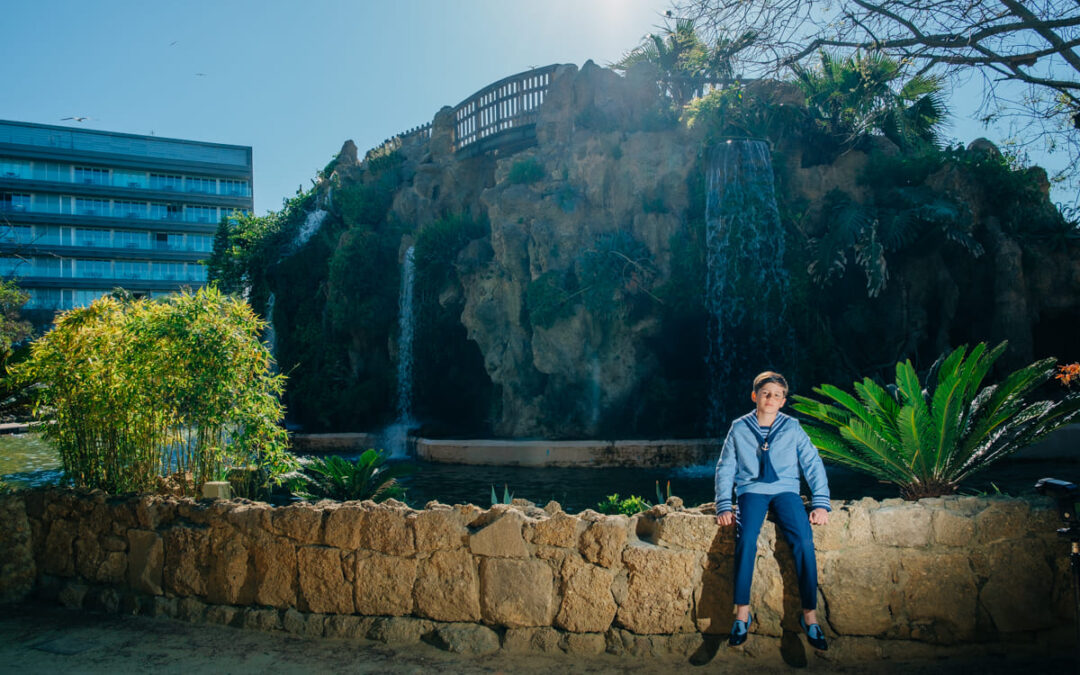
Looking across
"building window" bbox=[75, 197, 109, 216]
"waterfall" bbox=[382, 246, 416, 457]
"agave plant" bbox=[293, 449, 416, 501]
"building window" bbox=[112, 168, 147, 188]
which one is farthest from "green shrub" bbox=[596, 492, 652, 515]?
"building window" bbox=[112, 168, 147, 188]

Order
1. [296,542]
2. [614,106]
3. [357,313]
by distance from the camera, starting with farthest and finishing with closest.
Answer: [357,313] → [614,106] → [296,542]

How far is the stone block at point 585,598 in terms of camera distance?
146 inches

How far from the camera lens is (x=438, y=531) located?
3.99 m

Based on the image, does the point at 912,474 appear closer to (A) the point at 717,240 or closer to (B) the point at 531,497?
(B) the point at 531,497

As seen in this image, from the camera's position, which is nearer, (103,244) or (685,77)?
(685,77)

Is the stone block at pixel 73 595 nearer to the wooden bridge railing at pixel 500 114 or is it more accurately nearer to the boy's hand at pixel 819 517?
the boy's hand at pixel 819 517

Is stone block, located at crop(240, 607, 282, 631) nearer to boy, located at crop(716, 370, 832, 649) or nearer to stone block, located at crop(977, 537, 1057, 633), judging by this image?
boy, located at crop(716, 370, 832, 649)

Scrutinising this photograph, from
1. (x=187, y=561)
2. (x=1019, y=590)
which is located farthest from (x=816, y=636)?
(x=187, y=561)

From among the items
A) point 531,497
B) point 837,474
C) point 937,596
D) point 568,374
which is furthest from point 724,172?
point 937,596

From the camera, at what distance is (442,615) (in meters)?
3.95

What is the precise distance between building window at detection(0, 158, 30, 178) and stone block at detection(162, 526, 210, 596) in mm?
58752

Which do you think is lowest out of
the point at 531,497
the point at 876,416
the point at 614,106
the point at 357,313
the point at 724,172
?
the point at 531,497

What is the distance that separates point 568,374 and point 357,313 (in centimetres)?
786

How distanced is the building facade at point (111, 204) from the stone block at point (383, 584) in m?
50.4
